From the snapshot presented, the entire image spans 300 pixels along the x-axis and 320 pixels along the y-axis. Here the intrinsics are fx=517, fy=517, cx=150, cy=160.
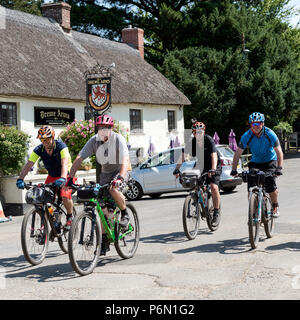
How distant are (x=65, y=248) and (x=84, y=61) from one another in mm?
19532

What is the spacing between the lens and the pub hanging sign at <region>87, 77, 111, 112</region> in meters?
17.2

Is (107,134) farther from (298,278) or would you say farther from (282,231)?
(282,231)

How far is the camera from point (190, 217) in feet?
28.5

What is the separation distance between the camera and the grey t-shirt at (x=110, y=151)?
22.8 ft

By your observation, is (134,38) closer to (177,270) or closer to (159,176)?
(159,176)

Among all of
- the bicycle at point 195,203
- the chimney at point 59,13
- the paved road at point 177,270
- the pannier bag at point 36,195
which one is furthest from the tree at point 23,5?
the pannier bag at point 36,195

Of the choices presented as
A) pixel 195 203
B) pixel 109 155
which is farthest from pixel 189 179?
pixel 109 155

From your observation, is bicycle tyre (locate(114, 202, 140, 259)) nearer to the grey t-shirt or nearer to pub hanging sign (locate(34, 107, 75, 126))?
the grey t-shirt

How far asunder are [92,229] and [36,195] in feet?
3.66

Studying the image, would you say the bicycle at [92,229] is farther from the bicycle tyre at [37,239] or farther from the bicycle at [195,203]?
the bicycle at [195,203]

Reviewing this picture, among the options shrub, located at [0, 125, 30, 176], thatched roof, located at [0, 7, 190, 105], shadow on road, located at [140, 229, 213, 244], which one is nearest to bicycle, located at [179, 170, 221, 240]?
shadow on road, located at [140, 229, 213, 244]

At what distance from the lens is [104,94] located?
17.3 m

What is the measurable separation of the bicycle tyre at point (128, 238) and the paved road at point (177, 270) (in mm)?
143

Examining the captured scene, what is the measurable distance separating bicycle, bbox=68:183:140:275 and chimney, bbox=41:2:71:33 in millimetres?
22809
